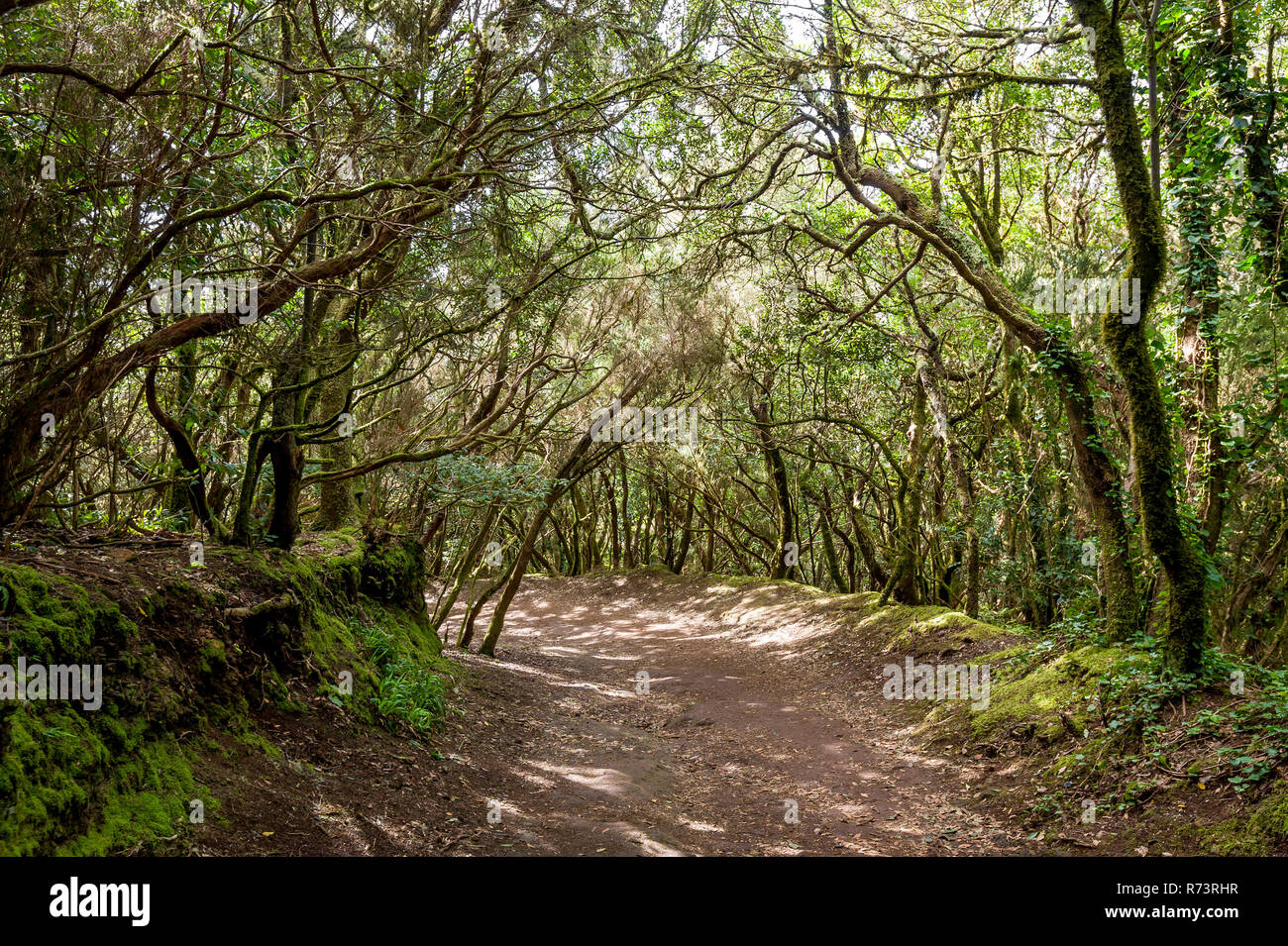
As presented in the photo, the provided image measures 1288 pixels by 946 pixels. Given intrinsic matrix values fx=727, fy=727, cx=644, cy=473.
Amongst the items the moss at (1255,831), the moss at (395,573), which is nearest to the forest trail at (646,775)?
the moss at (1255,831)

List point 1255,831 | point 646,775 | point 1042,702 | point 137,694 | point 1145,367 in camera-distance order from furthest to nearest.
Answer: point 646,775
point 1042,702
point 1145,367
point 1255,831
point 137,694

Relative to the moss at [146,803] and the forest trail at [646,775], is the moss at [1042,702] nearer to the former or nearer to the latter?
the forest trail at [646,775]

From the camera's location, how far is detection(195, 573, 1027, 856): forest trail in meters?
4.93

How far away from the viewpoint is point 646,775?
24.5 ft

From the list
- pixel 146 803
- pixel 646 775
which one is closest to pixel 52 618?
pixel 146 803

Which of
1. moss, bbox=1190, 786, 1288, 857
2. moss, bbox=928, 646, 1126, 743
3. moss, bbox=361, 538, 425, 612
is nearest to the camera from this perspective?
moss, bbox=1190, 786, 1288, 857

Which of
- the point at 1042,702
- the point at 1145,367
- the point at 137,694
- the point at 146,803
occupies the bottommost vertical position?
the point at 1042,702

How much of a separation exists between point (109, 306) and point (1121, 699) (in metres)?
8.10

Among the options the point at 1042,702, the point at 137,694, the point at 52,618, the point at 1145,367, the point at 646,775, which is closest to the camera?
the point at 52,618

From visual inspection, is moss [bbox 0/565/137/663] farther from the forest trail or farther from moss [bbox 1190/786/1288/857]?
moss [bbox 1190/786/1288/857]

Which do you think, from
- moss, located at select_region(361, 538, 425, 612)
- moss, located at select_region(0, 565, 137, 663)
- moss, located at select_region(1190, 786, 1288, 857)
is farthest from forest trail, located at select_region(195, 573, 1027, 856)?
moss, located at select_region(361, 538, 425, 612)

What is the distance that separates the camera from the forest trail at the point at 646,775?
493cm

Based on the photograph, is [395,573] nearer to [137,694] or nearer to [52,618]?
[137,694]
